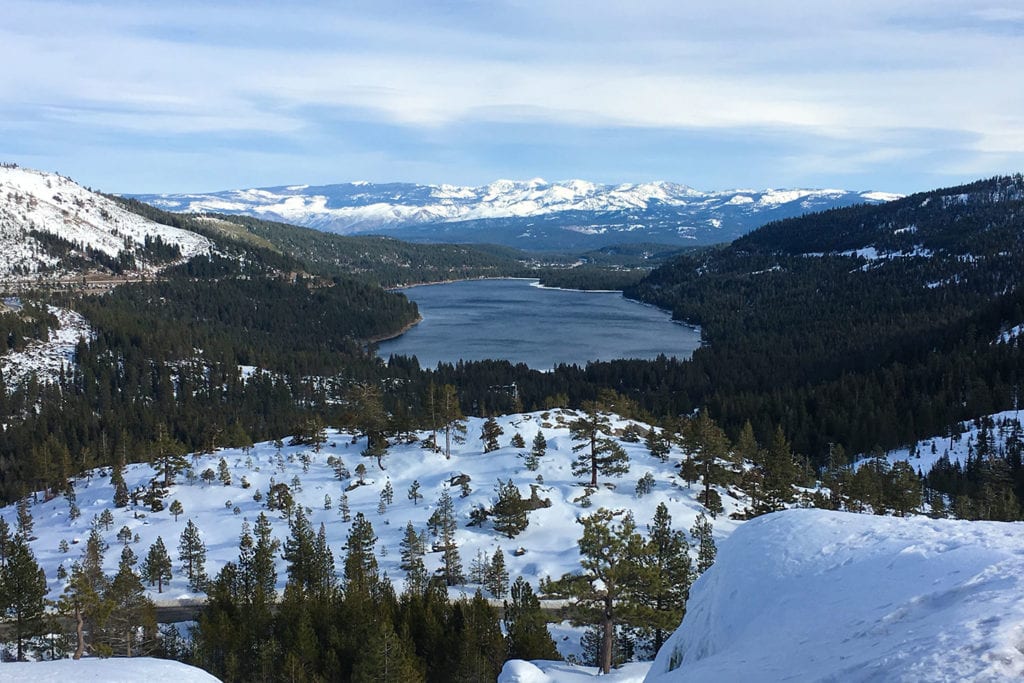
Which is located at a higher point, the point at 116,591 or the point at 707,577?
the point at 707,577

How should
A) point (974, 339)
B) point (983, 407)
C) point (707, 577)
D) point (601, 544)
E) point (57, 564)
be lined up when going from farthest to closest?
point (974, 339), point (983, 407), point (57, 564), point (601, 544), point (707, 577)

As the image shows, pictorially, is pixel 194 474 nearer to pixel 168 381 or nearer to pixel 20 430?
pixel 20 430

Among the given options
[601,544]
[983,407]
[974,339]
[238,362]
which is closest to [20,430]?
[238,362]

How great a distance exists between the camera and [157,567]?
5022 centimetres

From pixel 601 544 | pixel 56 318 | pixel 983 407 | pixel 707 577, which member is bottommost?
pixel 983 407

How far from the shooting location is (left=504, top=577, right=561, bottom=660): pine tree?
120ft

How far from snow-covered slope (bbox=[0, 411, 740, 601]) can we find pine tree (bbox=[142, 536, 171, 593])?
111 centimetres

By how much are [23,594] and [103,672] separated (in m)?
25.1

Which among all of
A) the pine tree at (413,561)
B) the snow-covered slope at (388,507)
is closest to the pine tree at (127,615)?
the snow-covered slope at (388,507)

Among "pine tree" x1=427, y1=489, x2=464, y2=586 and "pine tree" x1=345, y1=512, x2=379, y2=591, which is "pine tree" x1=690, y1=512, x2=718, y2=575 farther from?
"pine tree" x1=345, y1=512, x2=379, y2=591

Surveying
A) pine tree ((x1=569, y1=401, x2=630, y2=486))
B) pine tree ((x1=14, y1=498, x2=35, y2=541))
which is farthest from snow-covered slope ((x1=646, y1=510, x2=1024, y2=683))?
pine tree ((x1=14, y1=498, x2=35, y2=541))

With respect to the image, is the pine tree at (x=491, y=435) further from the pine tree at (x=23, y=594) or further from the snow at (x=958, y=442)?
the snow at (x=958, y=442)

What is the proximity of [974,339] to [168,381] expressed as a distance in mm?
189219

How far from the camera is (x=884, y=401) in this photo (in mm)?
117438
